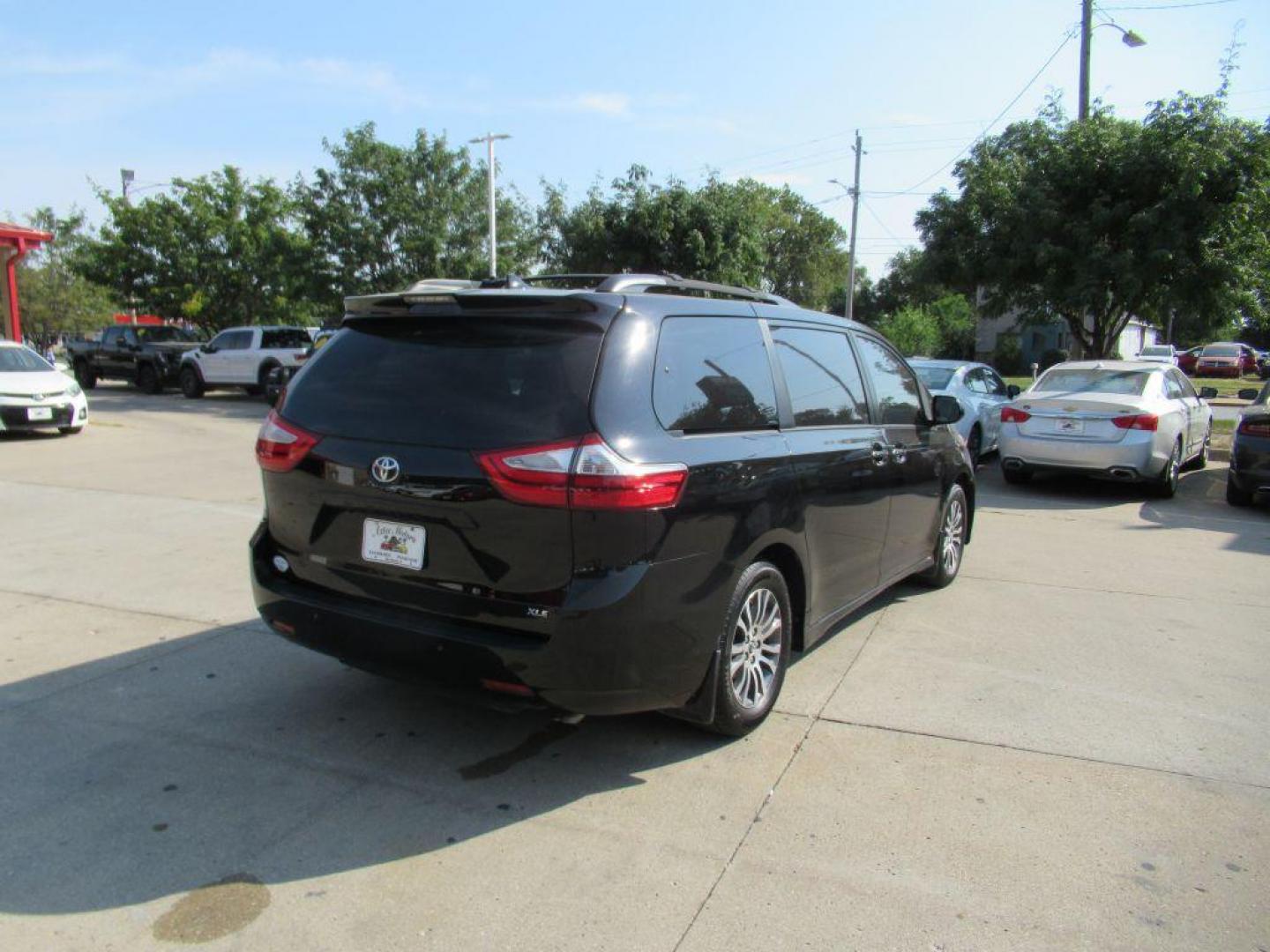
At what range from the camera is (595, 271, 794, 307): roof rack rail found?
12.2 feet

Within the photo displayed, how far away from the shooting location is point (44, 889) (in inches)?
109

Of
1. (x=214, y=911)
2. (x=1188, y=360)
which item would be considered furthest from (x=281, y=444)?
(x=1188, y=360)

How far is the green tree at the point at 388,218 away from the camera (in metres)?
22.4

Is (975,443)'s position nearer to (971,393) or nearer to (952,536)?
(971,393)

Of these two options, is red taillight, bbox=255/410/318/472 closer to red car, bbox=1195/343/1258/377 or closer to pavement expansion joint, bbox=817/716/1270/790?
pavement expansion joint, bbox=817/716/1270/790

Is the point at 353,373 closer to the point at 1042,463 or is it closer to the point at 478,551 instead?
the point at 478,551

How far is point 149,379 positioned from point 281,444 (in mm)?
24955

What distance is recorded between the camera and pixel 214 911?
2.70 metres

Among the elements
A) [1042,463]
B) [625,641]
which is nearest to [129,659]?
[625,641]

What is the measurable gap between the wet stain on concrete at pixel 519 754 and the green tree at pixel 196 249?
25.5 metres

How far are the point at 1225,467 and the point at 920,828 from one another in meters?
13.0

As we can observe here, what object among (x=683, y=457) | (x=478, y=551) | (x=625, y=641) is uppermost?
(x=683, y=457)

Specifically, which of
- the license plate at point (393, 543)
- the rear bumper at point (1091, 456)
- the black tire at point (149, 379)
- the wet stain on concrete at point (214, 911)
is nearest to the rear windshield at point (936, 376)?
the rear bumper at point (1091, 456)

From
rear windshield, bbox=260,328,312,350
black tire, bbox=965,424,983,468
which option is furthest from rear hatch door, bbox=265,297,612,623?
rear windshield, bbox=260,328,312,350
